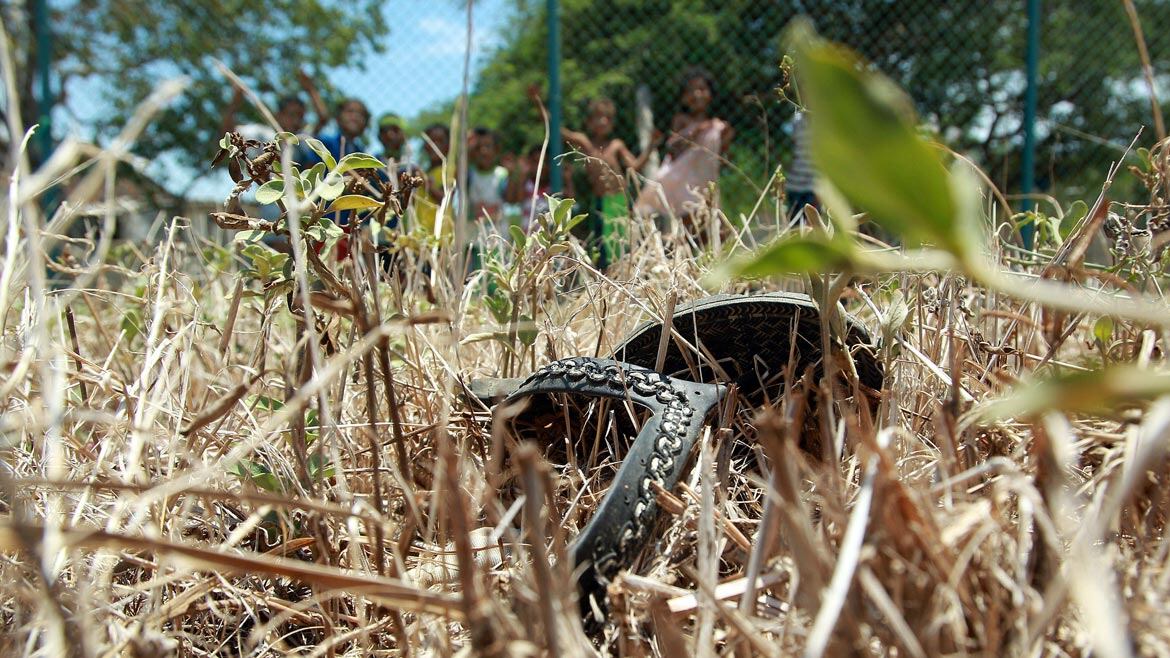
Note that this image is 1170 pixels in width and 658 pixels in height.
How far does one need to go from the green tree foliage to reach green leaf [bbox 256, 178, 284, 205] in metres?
3.37

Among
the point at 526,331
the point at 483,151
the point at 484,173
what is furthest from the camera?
the point at 483,151

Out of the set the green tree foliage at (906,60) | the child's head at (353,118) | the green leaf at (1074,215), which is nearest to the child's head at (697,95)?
the green tree foliage at (906,60)

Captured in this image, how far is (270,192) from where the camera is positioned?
0.64 metres

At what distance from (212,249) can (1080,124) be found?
5.47 metres

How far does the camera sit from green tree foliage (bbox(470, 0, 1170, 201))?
4461 millimetres

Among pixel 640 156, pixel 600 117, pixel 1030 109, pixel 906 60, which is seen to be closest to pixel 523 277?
pixel 640 156

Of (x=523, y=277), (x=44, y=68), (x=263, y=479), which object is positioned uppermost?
(x=44, y=68)

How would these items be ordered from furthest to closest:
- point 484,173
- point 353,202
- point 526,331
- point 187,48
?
point 187,48
point 484,173
point 526,331
point 353,202

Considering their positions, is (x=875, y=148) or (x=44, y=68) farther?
(x=44, y=68)

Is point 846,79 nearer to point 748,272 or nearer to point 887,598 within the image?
point 748,272

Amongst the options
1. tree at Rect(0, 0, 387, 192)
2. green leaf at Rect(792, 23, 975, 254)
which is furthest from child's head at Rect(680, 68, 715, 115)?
tree at Rect(0, 0, 387, 192)

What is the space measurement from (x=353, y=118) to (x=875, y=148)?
311cm

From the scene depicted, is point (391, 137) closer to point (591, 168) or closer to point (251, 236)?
point (591, 168)

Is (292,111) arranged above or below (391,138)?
above
